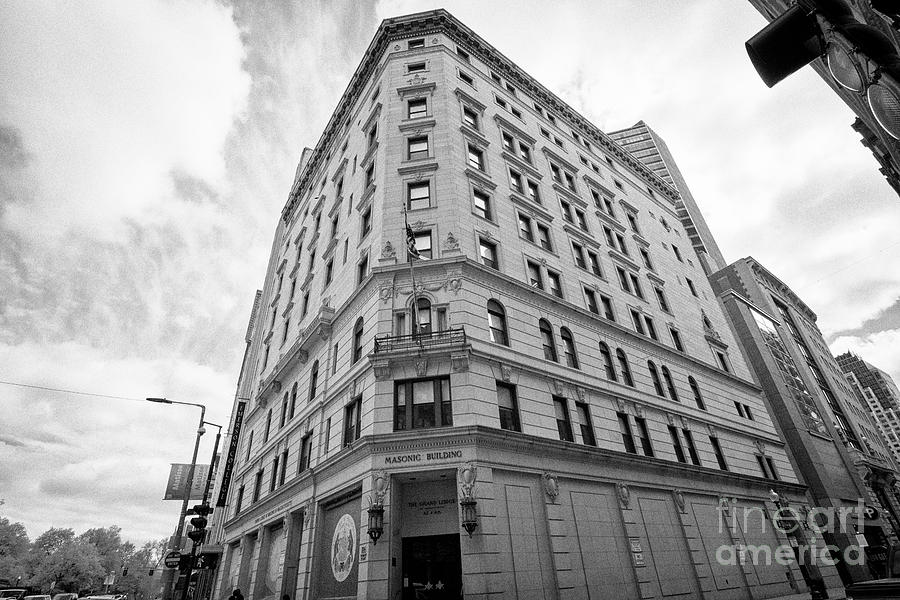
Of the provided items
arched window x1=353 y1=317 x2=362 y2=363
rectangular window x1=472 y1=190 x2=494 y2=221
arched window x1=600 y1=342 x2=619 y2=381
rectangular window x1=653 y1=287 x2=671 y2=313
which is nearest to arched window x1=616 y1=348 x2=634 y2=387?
arched window x1=600 y1=342 x2=619 y2=381

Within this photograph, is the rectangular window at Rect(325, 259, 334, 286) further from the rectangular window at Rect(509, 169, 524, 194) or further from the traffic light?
the traffic light

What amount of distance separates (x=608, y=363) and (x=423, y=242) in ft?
40.9

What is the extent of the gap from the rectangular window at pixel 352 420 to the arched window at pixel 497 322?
6.61 m

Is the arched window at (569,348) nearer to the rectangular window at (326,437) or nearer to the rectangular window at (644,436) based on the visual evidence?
the rectangular window at (644,436)

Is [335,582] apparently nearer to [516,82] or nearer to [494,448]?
[494,448]

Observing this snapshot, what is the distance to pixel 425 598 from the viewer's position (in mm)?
14844

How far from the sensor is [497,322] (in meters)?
20.7

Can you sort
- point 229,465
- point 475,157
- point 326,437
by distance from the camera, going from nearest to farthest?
point 326,437 → point 475,157 → point 229,465

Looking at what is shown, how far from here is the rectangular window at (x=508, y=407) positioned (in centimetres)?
1812

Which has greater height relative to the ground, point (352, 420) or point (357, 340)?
point (357, 340)

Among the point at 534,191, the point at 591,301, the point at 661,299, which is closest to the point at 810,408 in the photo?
the point at 661,299

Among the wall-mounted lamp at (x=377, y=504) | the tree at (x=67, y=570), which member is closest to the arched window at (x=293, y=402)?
the wall-mounted lamp at (x=377, y=504)

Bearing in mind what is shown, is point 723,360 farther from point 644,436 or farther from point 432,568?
point 432,568

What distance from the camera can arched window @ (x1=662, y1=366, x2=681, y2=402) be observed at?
90.9ft
